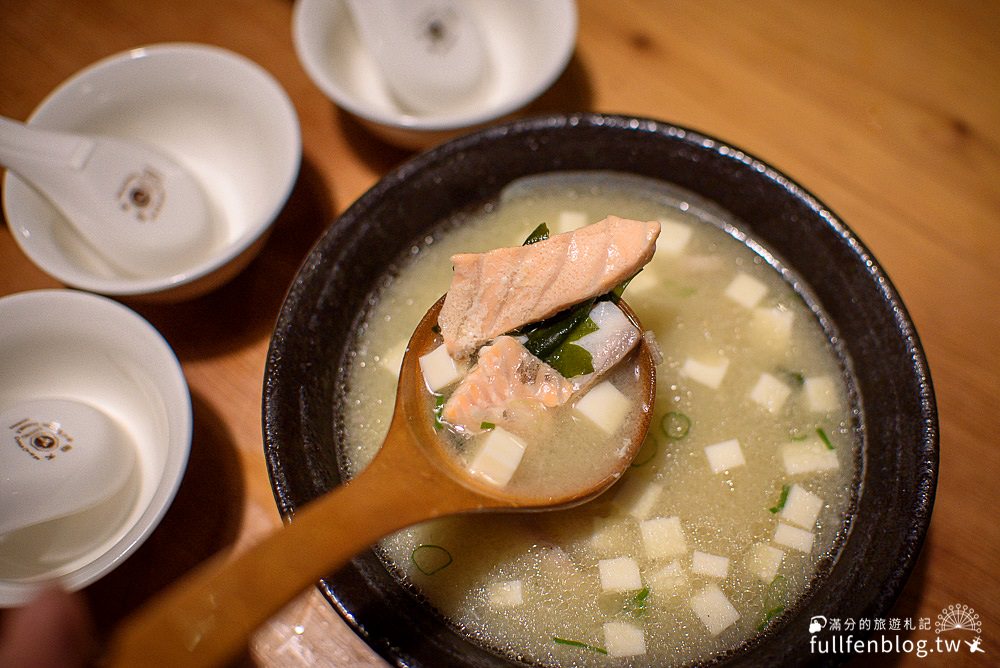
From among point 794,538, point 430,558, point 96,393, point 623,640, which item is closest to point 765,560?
point 794,538

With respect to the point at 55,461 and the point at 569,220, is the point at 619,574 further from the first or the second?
the point at 55,461

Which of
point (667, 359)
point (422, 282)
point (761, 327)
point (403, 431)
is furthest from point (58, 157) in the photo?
point (761, 327)

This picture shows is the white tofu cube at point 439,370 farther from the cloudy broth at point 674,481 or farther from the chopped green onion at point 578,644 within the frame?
the chopped green onion at point 578,644

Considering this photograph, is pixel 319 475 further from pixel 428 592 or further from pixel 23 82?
pixel 23 82

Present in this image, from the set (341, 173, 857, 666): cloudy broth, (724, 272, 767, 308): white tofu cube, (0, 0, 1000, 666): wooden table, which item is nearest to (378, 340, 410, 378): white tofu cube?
(341, 173, 857, 666): cloudy broth

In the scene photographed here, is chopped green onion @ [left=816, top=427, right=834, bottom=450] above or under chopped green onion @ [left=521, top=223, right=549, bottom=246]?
under

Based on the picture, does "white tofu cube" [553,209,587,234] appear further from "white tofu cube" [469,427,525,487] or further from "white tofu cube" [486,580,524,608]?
"white tofu cube" [486,580,524,608]
